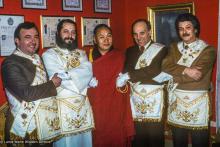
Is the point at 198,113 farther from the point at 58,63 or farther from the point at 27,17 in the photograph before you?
the point at 27,17

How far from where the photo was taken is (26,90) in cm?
257

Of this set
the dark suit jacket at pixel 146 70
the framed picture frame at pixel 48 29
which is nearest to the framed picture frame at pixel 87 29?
the framed picture frame at pixel 48 29

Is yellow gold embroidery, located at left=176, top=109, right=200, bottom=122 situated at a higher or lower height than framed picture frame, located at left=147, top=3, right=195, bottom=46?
lower

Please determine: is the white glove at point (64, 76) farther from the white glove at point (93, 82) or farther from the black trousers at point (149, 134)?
the black trousers at point (149, 134)

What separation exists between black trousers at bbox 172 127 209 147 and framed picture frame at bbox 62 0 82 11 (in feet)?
5.38

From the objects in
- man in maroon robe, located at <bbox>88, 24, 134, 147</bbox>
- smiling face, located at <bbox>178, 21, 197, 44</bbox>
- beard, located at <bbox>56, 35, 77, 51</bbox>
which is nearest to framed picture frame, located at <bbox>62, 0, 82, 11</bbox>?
man in maroon robe, located at <bbox>88, 24, 134, 147</bbox>

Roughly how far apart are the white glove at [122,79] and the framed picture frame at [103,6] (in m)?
1.12

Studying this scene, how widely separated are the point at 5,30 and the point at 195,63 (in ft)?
5.57

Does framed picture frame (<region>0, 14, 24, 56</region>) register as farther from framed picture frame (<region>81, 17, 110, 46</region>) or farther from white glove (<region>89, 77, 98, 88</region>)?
framed picture frame (<region>81, 17, 110, 46</region>)

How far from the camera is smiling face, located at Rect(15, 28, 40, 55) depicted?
8.73 feet

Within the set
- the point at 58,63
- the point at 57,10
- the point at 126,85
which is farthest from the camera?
the point at 57,10

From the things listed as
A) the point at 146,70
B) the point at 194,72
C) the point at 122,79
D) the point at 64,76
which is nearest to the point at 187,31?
the point at 194,72

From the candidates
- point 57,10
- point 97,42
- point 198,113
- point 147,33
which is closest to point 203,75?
point 198,113

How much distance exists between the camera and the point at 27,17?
3.18 metres
